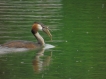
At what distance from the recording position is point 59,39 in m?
21.1

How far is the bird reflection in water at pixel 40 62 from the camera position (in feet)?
52.6

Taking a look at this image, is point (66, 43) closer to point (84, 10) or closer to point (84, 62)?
point (84, 62)

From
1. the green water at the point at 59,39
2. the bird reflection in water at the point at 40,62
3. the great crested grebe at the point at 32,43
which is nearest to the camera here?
the green water at the point at 59,39

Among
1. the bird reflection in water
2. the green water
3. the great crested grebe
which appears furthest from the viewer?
the great crested grebe

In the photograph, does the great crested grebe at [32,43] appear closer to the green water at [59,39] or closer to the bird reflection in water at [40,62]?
the green water at [59,39]

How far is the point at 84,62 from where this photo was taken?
16.9 m

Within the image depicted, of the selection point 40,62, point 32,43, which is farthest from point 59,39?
point 40,62

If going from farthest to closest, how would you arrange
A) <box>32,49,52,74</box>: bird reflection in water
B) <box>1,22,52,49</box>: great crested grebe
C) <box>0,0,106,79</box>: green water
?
<box>1,22,52,49</box>: great crested grebe → <box>32,49,52,74</box>: bird reflection in water → <box>0,0,106,79</box>: green water

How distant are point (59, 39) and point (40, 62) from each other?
13.5ft

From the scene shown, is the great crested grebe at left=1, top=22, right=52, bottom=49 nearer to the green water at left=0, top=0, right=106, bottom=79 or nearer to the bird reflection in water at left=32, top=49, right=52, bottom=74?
the green water at left=0, top=0, right=106, bottom=79

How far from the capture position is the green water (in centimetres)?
1570

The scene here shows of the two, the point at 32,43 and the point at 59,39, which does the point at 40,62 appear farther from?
the point at 59,39

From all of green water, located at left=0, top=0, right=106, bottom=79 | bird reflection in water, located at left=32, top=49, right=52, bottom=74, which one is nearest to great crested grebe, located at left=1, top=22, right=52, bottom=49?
green water, located at left=0, top=0, right=106, bottom=79

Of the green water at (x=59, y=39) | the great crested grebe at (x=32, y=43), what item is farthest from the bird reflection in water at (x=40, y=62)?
the great crested grebe at (x=32, y=43)
